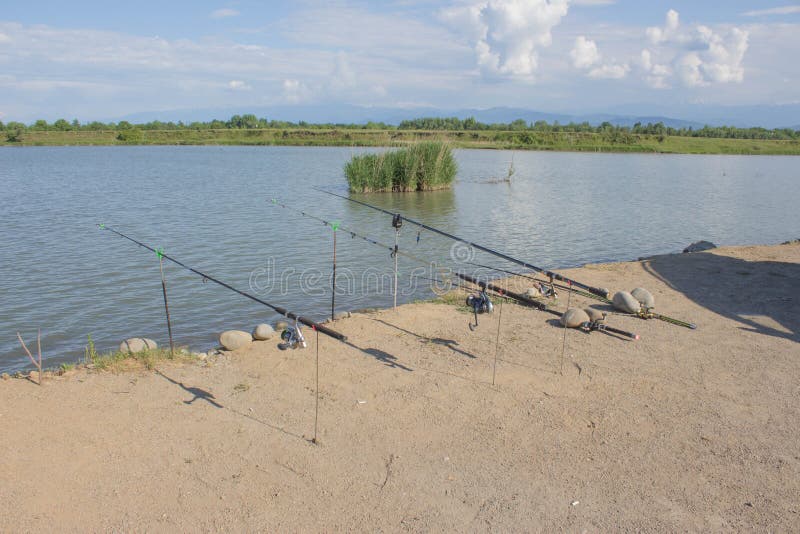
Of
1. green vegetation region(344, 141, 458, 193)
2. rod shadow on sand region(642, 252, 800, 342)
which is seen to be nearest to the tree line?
green vegetation region(344, 141, 458, 193)

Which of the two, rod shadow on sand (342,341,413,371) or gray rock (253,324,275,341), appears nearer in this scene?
rod shadow on sand (342,341,413,371)

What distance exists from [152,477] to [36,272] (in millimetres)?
11162

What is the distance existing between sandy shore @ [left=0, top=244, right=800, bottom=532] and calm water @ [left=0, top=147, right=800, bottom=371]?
3.32 m

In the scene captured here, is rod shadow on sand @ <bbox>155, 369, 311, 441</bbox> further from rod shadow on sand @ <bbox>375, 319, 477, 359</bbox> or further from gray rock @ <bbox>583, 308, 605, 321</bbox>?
gray rock @ <bbox>583, 308, 605, 321</bbox>

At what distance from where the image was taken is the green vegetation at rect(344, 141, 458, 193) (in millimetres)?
29609

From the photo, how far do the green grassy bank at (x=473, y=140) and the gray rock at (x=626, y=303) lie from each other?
6058 centimetres

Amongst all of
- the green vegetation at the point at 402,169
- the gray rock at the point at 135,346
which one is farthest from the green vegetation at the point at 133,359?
the green vegetation at the point at 402,169

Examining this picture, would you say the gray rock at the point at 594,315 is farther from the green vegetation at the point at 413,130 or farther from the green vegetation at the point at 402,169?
the green vegetation at the point at 413,130

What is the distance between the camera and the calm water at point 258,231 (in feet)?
38.4

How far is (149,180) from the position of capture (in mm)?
34438

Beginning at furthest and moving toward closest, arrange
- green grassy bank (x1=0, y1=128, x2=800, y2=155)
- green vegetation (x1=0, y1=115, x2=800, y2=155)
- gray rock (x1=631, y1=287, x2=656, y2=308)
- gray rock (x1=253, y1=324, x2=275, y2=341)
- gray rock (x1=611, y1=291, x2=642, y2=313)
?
green vegetation (x1=0, y1=115, x2=800, y2=155)
green grassy bank (x1=0, y1=128, x2=800, y2=155)
gray rock (x1=631, y1=287, x2=656, y2=308)
gray rock (x1=611, y1=291, x2=642, y2=313)
gray rock (x1=253, y1=324, x2=275, y2=341)

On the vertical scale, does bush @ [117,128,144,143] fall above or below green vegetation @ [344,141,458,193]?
above

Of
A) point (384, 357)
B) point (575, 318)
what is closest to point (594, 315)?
point (575, 318)

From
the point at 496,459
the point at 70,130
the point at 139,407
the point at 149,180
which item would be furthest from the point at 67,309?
the point at 70,130
